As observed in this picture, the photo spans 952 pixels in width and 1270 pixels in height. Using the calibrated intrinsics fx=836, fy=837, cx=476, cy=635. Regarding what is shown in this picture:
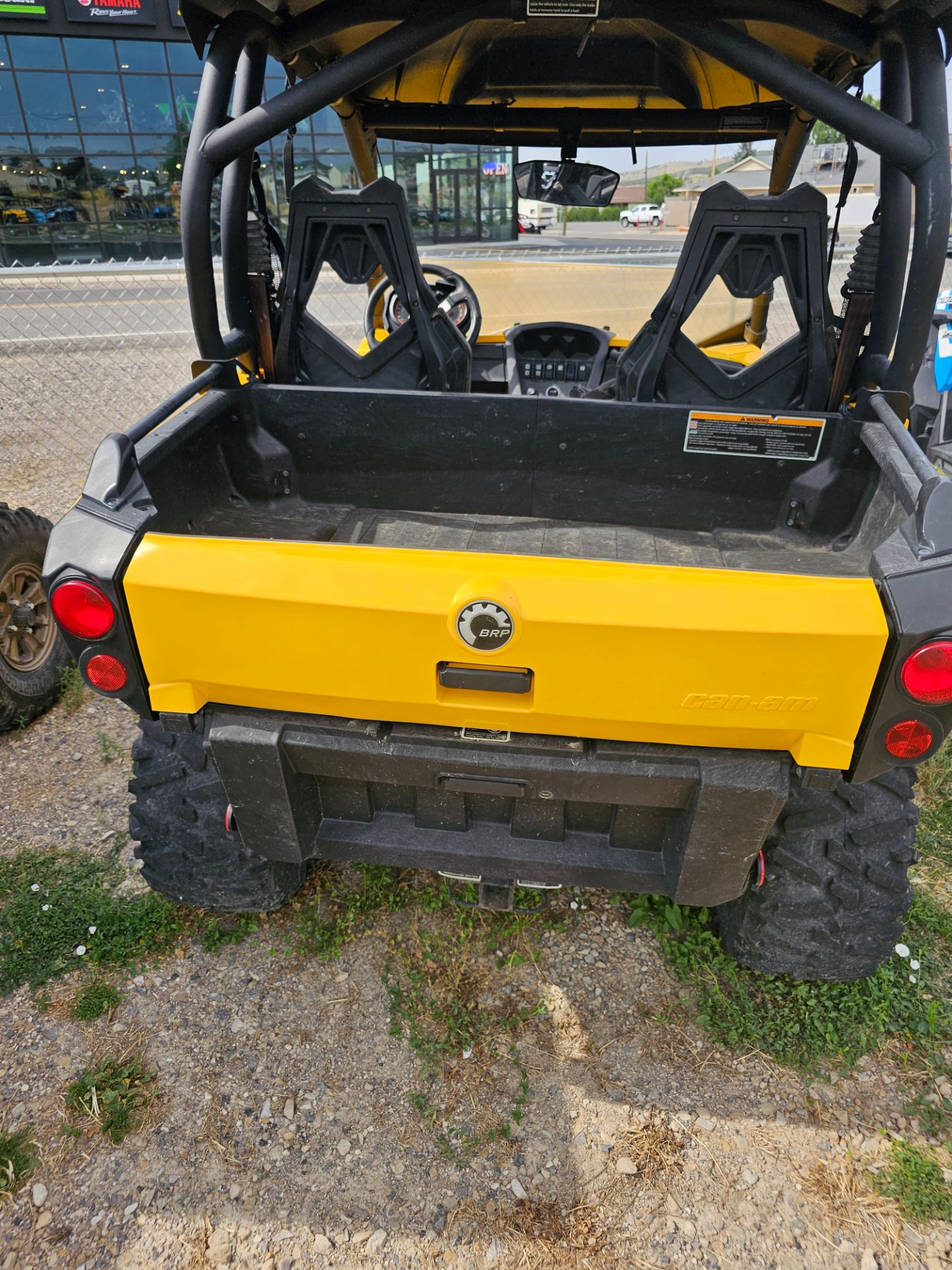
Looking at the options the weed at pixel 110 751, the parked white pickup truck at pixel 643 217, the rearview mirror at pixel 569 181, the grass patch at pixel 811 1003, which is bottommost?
the parked white pickup truck at pixel 643 217

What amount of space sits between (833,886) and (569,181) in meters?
3.26

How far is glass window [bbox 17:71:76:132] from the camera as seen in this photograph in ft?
59.5

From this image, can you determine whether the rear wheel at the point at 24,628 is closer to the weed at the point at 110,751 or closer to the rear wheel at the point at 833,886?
the weed at the point at 110,751

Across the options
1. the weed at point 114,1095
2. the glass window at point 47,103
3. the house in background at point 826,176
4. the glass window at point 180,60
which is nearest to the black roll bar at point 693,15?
the house in background at point 826,176

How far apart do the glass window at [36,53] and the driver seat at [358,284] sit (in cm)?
2026

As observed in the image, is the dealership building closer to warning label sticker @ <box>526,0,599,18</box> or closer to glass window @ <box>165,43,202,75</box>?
glass window @ <box>165,43,202,75</box>

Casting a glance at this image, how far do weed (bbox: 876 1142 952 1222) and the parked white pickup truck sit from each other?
34.4 metres

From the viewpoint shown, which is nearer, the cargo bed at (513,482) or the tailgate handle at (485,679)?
the tailgate handle at (485,679)

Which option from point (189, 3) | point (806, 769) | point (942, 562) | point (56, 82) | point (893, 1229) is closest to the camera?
point (942, 562)

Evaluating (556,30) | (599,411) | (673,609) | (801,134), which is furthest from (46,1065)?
(801,134)

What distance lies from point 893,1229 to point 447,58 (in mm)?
4263

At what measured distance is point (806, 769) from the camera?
1778 mm

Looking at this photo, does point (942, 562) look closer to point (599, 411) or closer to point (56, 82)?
point (599, 411)

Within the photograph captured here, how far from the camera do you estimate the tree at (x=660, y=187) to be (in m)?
43.7
